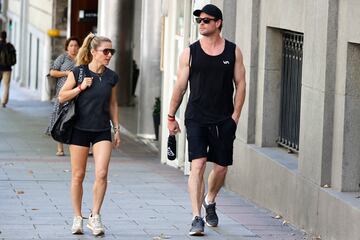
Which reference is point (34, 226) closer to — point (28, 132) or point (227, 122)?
point (227, 122)

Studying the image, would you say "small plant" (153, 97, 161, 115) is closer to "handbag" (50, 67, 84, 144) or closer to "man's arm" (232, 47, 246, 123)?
"man's arm" (232, 47, 246, 123)

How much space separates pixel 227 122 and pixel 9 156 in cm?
881

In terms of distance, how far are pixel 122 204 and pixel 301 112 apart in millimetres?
2289

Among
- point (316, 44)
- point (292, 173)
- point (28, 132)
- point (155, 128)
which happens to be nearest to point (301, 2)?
point (316, 44)

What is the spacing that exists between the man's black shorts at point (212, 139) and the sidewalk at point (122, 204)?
0.69m

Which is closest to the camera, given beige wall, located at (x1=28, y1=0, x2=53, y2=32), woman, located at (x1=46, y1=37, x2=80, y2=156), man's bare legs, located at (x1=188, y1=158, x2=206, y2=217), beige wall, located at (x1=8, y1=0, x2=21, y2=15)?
man's bare legs, located at (x1=188, y1=158, x2=206, y2=217)

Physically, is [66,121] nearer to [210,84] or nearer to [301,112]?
[210,84]

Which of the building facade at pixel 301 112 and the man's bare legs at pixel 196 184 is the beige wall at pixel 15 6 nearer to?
the building facade at pixel 301 112

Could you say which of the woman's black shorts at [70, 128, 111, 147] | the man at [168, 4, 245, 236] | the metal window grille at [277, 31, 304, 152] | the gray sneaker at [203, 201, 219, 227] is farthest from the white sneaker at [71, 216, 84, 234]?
the metal window grille at [277, 31, 304, 152]

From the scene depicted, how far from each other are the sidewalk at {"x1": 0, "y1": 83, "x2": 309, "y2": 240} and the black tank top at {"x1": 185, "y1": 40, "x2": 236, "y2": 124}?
1037mm

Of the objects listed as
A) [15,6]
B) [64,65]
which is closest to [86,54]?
[64,65]

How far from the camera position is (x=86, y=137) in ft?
32.2

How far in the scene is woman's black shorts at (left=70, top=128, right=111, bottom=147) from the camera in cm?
981

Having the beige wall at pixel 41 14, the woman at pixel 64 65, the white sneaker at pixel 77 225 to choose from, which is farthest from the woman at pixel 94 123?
the beige wall at pixel 41 14
